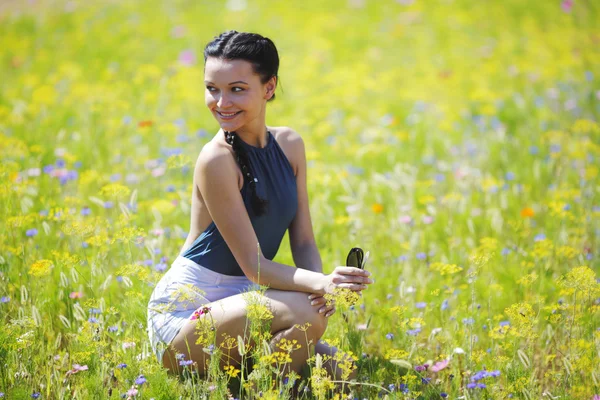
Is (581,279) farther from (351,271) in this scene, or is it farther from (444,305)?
(351,271)

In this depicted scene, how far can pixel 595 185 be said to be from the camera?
4.13 m

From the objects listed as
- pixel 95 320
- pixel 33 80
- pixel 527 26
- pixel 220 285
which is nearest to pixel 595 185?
pixel 220 285

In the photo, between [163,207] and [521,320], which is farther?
[163,207]

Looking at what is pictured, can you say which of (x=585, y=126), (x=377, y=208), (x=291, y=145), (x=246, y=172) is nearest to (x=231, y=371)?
(x=246, y=172)

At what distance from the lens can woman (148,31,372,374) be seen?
98.7 inches

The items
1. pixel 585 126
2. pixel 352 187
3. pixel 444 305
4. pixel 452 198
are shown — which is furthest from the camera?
pixel 352 187

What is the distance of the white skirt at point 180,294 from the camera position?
101 inches

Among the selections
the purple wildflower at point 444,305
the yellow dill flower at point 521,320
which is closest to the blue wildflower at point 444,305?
the purple wildflower at point 444,305

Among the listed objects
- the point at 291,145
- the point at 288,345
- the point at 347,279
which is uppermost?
the point at 291,145

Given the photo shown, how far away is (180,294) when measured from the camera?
258 cm

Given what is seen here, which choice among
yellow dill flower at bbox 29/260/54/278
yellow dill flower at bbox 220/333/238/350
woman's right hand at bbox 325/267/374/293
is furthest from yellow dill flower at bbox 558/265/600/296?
yellow dill flower at bbox 29/260/54/278

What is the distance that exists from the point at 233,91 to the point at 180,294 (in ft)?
2.66

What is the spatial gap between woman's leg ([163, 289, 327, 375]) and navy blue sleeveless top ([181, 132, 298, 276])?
0.63ft

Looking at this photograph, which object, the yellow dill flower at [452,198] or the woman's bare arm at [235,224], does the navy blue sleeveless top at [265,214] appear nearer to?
the woman's bare arm at [235,224]
